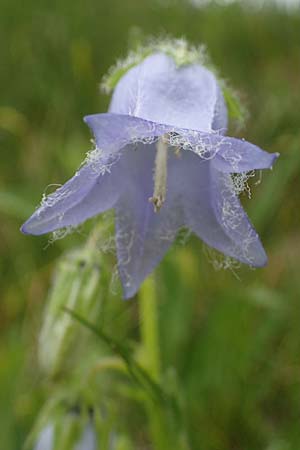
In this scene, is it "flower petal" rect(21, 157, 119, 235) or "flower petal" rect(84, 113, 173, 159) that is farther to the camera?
"flower petal" rect(21, 157, 119, 235)

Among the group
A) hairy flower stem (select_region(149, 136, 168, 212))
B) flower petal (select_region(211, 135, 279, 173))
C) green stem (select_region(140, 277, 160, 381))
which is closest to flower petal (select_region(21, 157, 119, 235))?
hairy flower stem (select_region(149, 136, 168, 212))

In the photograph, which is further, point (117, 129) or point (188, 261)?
point (188, 261)

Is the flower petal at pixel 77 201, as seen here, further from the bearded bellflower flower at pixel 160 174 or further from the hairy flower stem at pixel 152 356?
the hairy flower stem at pixel 152 356

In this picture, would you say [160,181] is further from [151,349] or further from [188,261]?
[188,261]

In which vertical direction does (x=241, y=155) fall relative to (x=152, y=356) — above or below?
above

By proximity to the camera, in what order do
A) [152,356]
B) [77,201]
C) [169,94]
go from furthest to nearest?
[152,356]
[169,94]
[77,201]

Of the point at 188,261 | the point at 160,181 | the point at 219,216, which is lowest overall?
the point at 188,261

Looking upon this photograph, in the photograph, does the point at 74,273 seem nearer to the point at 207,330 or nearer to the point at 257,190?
the point at 207,330

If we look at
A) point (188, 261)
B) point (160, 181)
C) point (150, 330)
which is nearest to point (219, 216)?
point (160, 181)

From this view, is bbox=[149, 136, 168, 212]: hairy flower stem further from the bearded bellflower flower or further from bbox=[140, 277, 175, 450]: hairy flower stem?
bbox=[140, 277, 175, 450]: hairy flower stem
